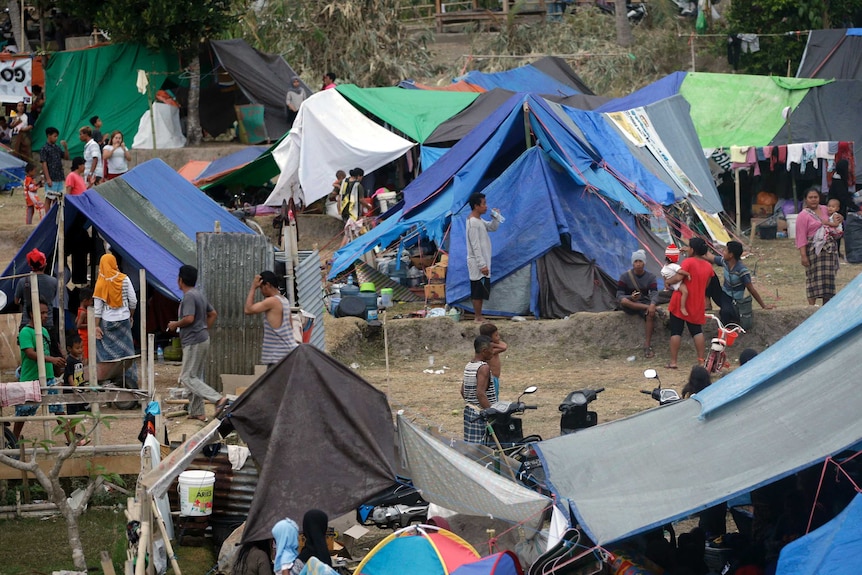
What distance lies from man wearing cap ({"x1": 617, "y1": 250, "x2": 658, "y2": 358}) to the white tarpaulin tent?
746 cm

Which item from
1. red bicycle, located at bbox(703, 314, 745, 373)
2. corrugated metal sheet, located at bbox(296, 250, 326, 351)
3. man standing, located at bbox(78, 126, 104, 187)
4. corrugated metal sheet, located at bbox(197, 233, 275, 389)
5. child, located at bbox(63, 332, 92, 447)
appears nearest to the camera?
child, located at bbox(63, 332, 92, 447)

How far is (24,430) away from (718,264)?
9.17 metres

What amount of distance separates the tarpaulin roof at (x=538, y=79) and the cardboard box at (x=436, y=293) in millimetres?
9974

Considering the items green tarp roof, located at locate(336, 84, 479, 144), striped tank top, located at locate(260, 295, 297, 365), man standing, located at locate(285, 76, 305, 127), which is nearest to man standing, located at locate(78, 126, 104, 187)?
green tarp roof, located at locate(336, 84, 479, 144)

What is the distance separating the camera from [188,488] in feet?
27.7

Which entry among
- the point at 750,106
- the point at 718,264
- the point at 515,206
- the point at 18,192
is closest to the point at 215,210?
the point at 515,206

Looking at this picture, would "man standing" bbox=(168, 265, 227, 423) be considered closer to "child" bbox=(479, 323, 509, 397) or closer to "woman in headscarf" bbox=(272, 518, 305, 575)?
"child" bbox=(479, 323, 509, 397)

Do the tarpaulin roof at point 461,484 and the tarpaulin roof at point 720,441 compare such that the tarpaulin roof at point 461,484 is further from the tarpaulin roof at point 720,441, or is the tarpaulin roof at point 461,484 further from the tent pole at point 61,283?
the tent pole at point 61,283

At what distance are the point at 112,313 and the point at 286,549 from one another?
519 centimetres

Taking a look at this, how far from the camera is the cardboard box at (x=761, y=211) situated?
21.6 metres

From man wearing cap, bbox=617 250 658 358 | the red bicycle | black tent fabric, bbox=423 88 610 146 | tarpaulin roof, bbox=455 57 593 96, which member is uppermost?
tarpaulin roof, bbox=455 57 593 96

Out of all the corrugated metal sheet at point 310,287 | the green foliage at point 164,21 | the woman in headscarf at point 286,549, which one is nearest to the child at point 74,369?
the corrugated metal sheet at point 310,287

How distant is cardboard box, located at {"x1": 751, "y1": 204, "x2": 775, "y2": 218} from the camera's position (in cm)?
2156

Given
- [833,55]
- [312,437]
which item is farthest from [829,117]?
[312,437]
